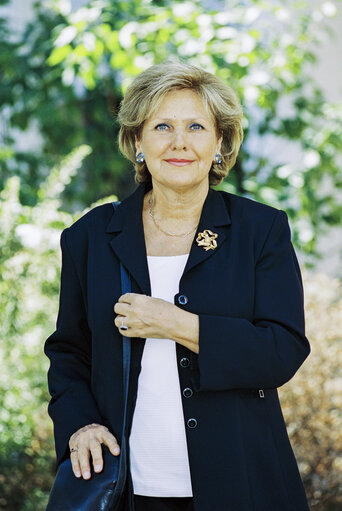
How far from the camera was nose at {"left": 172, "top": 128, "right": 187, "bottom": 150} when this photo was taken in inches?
94.1

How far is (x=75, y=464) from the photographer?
2.22 metres

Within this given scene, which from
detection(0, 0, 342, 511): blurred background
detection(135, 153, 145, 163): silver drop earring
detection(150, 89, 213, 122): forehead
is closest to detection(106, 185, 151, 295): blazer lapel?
detection(135, 153, 145, 163): silver drop earring

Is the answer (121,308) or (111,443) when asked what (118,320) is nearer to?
(121,308)

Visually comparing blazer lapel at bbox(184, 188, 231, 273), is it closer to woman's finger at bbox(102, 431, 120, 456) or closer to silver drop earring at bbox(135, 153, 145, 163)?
silver drop earring at bbox(135, 153, 145, 163)

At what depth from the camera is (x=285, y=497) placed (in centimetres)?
227

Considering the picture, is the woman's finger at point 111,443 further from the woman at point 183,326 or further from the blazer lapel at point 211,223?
the blazer lapel at point 211,223

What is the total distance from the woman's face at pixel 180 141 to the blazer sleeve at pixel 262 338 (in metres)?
0.37

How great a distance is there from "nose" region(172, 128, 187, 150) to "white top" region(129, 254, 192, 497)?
625 millimetres

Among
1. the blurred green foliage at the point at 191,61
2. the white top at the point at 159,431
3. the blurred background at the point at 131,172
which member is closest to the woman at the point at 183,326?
the white top at the point at 159,431

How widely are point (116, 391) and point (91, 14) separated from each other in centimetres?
316

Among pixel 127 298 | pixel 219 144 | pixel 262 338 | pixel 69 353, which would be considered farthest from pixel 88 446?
pixel 219 144

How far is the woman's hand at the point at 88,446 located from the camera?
219 centimetres

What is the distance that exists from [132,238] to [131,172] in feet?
5.98

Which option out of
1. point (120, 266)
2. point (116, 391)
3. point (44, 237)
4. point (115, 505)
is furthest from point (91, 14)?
point (115, 505)
